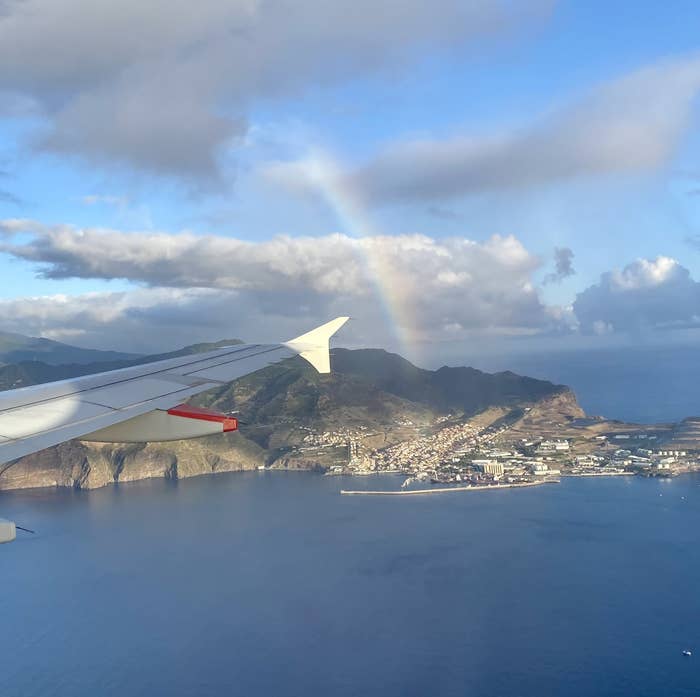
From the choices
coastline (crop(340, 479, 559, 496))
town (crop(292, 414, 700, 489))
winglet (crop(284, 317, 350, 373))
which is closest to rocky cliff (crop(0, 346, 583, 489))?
town (crop(292, 414, 700, 489))

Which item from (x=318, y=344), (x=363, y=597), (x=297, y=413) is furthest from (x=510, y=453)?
(x=318, y=344)

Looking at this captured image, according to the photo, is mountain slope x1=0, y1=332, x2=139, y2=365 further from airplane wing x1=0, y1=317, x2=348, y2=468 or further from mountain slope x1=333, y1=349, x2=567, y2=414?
airplane wing x1=0, y1=317, x2=348, y2=468

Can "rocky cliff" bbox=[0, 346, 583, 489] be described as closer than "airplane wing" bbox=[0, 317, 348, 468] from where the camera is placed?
No

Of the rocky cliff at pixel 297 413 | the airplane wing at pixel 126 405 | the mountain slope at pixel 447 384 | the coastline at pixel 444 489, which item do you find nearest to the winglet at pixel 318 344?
the airplane wing at pixel 126 405

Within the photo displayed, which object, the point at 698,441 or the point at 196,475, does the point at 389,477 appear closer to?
the point at 196,475

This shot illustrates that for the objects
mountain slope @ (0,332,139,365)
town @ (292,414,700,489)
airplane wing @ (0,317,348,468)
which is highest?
mountain slope @ (0,332,139,365)

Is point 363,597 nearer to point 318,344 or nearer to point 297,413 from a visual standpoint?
point 318,344

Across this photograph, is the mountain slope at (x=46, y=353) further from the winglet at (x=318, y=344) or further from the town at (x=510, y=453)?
the winglet at (x=318, y=344)
